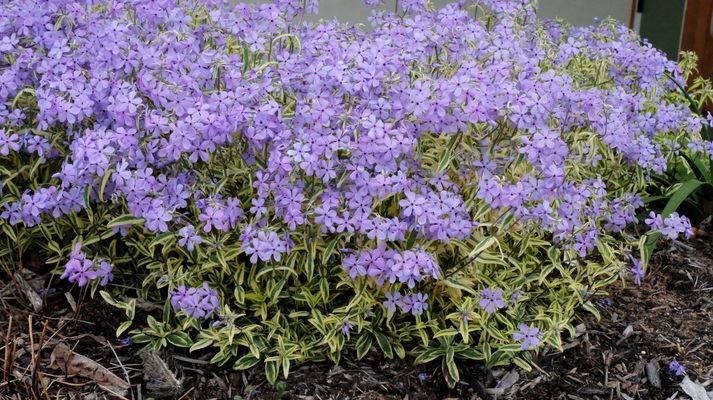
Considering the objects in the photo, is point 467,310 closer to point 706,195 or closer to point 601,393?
point 601,393

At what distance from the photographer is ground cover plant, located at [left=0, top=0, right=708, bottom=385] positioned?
187 centimetres

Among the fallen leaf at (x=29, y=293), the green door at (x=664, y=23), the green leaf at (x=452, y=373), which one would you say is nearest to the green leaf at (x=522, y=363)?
the green leaf at (x=452, y=373)

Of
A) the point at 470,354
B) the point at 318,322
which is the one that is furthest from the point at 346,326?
the point at 470,354

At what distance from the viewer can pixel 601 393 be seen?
229cm

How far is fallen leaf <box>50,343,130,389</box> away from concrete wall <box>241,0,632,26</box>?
3.28 meters

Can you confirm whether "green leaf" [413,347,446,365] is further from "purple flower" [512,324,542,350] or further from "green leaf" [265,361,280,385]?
"green leaf" [265,361,280,385]

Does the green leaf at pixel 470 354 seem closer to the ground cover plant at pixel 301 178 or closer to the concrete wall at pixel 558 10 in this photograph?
the ground cover plant at pixel 301 178

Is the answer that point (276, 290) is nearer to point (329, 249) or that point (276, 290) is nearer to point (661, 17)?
point (329, 249)

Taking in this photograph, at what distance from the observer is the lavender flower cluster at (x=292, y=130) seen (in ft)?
6.07

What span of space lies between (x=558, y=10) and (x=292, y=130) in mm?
4517

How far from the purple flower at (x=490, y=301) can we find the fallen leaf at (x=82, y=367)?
124cm

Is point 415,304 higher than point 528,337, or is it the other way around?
point 415,304

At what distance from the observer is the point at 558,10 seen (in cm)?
570

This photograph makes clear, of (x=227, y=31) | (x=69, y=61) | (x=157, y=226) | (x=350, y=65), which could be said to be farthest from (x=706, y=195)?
(x=69, y=61)
